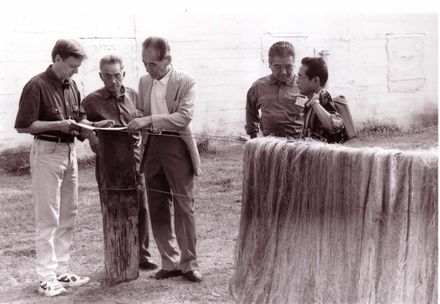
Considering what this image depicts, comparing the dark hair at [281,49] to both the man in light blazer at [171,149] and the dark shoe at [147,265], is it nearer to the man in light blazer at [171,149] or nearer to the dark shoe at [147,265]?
the man in light blazer at [171,149]

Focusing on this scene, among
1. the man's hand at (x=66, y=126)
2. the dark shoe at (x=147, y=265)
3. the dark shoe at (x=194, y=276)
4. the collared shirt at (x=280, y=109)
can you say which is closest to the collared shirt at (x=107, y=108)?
the man's hand at (x=66, y=126)

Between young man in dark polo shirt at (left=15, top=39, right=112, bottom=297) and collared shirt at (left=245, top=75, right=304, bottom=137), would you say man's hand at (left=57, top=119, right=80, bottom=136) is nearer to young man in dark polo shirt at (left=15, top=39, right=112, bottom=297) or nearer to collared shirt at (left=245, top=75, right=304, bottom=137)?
young man in dark polo shirt at (left=15, top=39, right=112, bottom=297)

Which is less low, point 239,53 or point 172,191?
point 239,53

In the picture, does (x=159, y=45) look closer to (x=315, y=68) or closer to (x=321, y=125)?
(x=315, y=68)

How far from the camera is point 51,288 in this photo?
545 centimetres

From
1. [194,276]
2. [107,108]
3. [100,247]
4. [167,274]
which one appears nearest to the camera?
[194,276]

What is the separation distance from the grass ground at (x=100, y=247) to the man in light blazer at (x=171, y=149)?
11.4 inches

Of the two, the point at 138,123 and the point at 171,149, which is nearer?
the point at 138,123

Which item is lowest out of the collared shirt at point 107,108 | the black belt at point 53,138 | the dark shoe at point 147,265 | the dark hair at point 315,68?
the dark shoe at point 147,265

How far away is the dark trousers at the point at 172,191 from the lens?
565 cm

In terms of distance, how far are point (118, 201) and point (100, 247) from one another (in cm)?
138

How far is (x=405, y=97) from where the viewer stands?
1583 centimetres

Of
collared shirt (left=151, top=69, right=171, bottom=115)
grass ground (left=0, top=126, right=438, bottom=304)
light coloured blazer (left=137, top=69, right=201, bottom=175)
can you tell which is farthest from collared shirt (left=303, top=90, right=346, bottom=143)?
grass ground (left=0, top=126, right=438, bottom=304)

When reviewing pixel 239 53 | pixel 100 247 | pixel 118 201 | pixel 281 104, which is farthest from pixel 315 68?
pixel 239 53
